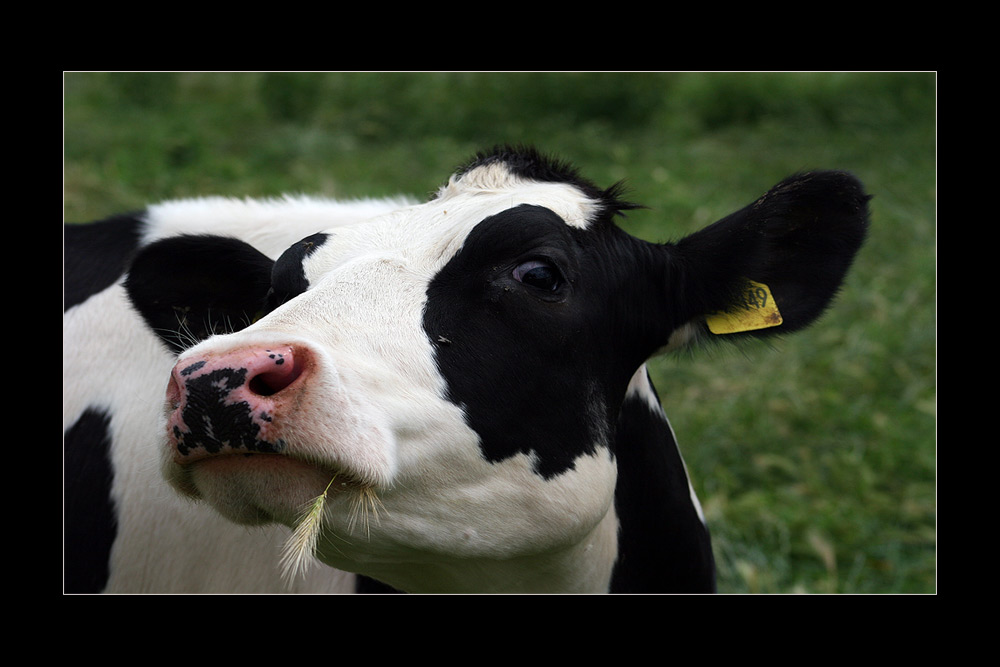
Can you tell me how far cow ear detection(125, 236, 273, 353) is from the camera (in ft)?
9.39

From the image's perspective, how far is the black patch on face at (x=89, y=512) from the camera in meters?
3.10

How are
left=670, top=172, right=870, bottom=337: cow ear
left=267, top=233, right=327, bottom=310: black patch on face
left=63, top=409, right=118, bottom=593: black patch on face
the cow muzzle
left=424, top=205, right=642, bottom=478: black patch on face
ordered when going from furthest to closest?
left=63, top=409, right=118, bottom=593: black patch on face, left=670, top=172, right=870, bottom=337: cow ear, left=267, top=233, right=327, bottom=310: black patch on face, left=424, top=205, right=642, bottom=478: black patch on face, the cow muzzle

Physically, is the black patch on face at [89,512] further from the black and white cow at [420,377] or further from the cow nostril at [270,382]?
the cow nostril at [270,382]

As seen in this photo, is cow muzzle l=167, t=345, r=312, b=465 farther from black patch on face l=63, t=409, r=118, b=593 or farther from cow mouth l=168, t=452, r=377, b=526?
black patch on face l=63, t=409, r=118, b=593

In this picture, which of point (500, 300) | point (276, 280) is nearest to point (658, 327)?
point (500, 300)

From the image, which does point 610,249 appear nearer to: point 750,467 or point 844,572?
point 844,572

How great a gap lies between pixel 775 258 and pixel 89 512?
88.9 inches

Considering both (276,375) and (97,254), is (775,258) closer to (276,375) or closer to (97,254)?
(276,375)

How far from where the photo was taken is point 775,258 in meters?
2.80

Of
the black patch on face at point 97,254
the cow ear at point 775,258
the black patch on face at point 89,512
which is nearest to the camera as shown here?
the cow ear at point 775,258

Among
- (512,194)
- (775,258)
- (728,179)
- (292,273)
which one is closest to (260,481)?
(292,273)

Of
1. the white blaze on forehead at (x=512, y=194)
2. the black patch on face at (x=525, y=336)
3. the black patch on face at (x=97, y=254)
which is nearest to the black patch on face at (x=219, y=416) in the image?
the black patch on face at (x=525, y=336)

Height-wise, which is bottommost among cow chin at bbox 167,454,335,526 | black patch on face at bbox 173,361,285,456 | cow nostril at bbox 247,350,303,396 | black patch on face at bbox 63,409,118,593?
black patch on face at bbox 63,409,118,593

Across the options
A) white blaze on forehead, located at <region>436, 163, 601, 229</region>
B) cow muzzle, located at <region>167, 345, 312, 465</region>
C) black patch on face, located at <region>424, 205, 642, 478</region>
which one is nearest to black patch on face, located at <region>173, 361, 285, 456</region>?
cow muzzle, located at <region>167, 345, 312, 465</region>
